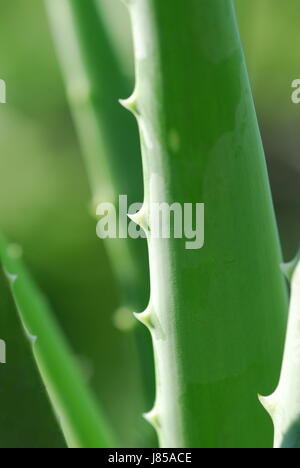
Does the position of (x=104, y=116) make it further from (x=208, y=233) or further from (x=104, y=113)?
(x=208, y=233)

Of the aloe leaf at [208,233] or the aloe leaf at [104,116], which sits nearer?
the aloe leaf at [208,233]

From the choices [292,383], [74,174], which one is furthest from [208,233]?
[74,174]

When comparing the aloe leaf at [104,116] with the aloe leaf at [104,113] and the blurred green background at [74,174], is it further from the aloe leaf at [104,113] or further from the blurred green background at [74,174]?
the blurred green background at [74,174]

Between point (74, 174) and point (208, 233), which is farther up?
point (74, 174)

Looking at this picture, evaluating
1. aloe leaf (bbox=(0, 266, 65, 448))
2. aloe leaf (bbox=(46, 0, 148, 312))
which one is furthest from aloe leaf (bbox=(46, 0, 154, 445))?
aloe leaf (bbox=(0, 266, 65, 448))

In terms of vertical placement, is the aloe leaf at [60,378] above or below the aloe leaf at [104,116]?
below

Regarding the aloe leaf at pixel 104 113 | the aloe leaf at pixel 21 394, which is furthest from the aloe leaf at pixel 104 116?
the aloe leaf at pixel 21 394
